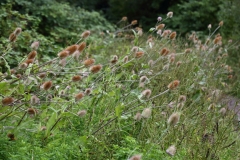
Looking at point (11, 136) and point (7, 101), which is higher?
point (7, 101)

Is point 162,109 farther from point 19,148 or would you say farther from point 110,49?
point 110,49

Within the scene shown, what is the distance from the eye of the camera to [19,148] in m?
1.78

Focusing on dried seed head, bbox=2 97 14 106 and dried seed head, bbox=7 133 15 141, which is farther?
dried seed head, bbox=7 133 15 141

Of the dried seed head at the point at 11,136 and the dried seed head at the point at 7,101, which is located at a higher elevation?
the dried seed head at the point at 7,101

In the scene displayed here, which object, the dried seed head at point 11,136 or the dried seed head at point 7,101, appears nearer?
the dried seed head at point 7,101

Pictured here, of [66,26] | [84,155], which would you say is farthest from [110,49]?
[84,155]

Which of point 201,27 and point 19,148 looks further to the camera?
point 201,27

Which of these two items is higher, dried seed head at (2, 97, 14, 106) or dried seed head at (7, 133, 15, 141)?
dried seed head at (2, 97, 14, 106)

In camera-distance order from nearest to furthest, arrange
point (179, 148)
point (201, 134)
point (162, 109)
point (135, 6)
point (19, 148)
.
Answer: point (19, 148) → point (179, 148) → point (201, 134) → point (162, 109) → point (135, 6)

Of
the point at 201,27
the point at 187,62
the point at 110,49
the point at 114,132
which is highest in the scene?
the point at 114,132

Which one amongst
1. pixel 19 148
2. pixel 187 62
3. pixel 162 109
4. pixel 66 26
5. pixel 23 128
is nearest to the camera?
pixel 19 148

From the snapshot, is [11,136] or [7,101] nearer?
[7,101]

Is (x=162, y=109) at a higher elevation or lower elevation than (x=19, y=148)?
lower

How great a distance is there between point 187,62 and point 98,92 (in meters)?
2.17
